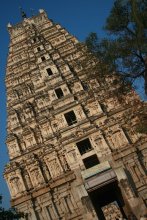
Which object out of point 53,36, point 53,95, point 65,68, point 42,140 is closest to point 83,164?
point 42,140

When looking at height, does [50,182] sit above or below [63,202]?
above

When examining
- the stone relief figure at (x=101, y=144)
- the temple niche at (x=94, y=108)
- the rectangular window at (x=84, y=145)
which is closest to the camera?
the stone relief figure at (x=101, y=144)

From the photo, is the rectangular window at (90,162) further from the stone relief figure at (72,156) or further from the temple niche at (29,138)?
the temple niche at (29,138)

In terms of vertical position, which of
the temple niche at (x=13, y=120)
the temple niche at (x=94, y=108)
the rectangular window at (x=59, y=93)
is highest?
the rectangular window at (x=59, y=93)

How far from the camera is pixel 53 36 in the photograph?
141ft

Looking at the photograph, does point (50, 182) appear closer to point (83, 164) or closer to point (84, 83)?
point (83, 164)

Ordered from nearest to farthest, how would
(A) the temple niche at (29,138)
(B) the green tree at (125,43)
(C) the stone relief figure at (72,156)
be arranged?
1. (B) the green tree at (125,43)
2. (C) the stone relief figure at (72,156)
3. (A) the temple niche at (29,138)

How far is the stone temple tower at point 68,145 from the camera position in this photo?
92.7 feet

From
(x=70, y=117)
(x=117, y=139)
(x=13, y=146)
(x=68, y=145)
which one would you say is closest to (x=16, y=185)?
(x=13, y=146)

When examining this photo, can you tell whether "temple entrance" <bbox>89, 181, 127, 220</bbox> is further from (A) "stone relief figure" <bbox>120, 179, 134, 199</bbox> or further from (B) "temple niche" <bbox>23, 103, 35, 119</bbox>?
(B) "temple niche" <bbox>23, 103, 35, 119</bbox>

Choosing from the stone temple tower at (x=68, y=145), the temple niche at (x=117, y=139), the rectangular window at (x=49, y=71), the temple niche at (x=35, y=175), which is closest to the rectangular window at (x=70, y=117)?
the stone temple tower at (x=68, y=145)

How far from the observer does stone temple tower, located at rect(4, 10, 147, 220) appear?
92.7ft

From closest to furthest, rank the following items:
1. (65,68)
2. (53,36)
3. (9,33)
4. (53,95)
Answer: (53,95) → (65,68) → (53,36) → (9,33)

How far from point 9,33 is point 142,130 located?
Result: 3310 centimetres
